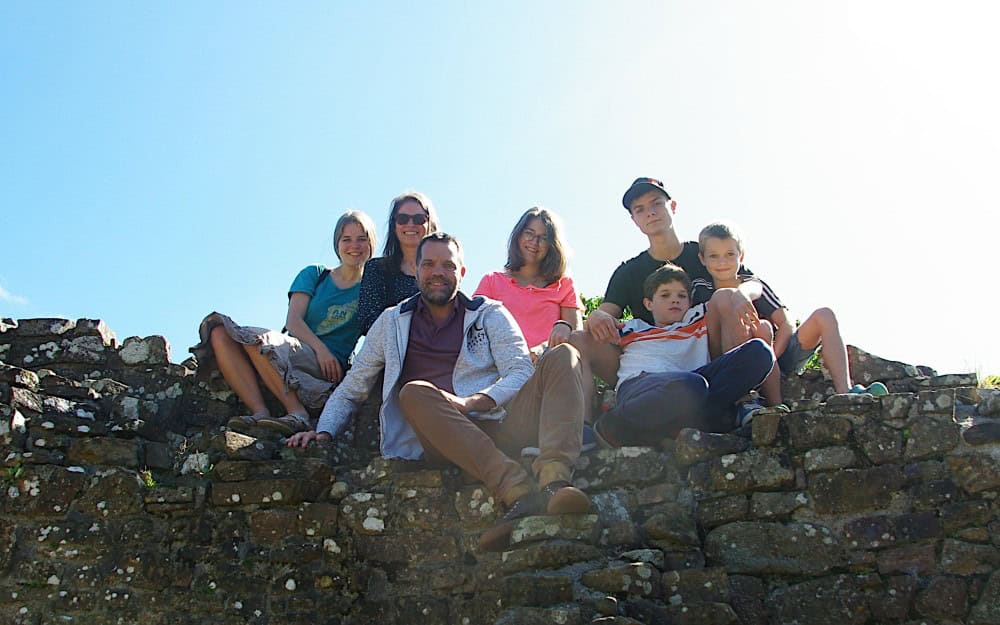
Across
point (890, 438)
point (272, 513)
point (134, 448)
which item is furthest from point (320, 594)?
point (890, 438)

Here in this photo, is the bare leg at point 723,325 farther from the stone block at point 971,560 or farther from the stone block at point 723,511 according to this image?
the stone block at point 971,560

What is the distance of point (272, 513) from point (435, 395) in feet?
3.53

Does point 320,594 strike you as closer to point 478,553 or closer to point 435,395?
point 478,553

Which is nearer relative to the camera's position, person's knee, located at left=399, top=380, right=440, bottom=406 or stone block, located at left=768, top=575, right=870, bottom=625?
stone block, located at left=768, top=575, right=870, bottom=625

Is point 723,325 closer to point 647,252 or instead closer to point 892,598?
point 647,252

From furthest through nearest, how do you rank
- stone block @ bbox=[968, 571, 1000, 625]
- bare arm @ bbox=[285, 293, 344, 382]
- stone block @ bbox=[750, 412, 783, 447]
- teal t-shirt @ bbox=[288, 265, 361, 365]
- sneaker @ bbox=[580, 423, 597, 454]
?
teal t-shirt @ bbox=[288, 265, 361, 365] < bare arm @ bbox=[285, 293, 344, 382] < sneaker @ bbox=[580, 423, 597, 454] < stone block @ bbox=[750, 412, 783, 447] < stone block @ bbox=[968, 571, 1000, 625]

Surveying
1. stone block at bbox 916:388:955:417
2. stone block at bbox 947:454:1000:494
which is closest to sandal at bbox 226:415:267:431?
stone block at bbox 916:388:955:417

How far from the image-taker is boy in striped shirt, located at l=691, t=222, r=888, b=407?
564 cm

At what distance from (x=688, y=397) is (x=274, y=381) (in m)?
2.52

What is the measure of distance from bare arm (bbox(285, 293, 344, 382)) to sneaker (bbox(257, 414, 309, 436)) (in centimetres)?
49

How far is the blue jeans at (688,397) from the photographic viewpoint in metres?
5.05

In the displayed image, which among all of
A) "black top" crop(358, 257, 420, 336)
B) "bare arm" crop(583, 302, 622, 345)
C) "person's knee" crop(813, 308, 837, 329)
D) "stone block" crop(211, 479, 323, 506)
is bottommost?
"stone block" crop(211, 479, 323, 506)

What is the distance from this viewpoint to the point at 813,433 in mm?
4820

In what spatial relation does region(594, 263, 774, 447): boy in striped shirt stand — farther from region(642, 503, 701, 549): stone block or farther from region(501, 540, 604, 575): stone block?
region(501, 540, 604, 575): stone block
